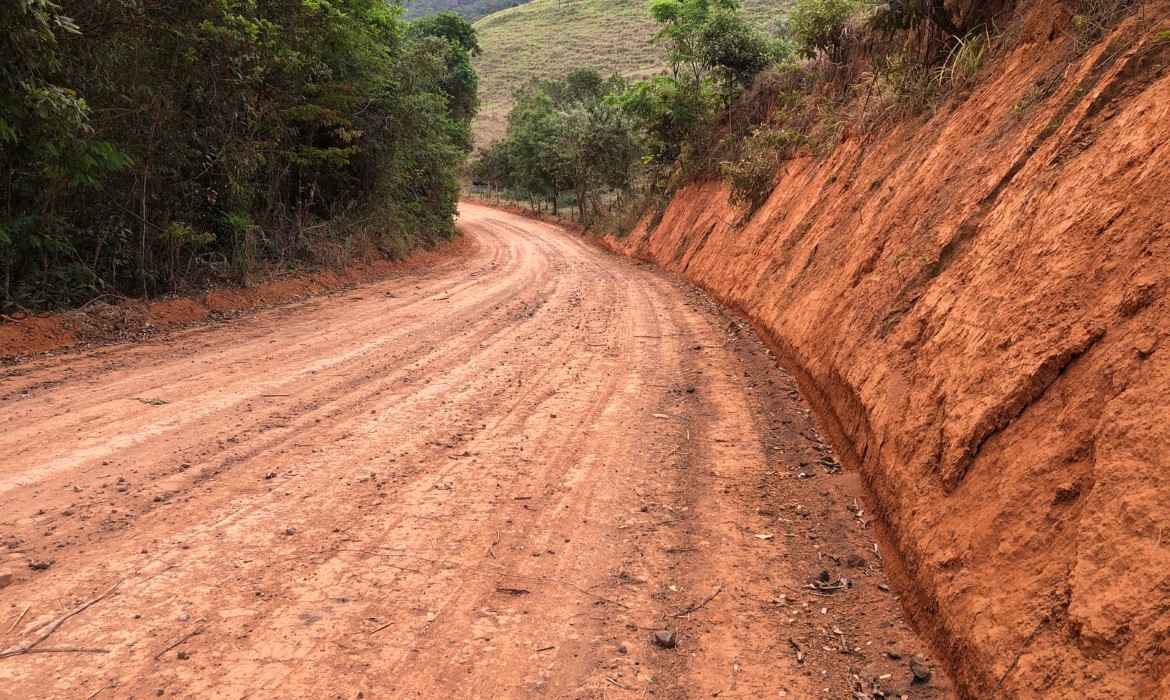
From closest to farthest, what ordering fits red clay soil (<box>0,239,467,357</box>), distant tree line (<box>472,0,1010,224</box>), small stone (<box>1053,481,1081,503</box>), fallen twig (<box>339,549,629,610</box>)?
1. small stone (<box>1053,481,1081,503</box>)
2. fallen twig (<box>339,549,629,610</box>)
3. distant tree line (<box>472,0,1010,224</box>)
4. red clay soil (<box>0,239,467,357</box>)

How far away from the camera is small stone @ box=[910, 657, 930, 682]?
2826 mm

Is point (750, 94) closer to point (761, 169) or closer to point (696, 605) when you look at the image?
point (761, 169)

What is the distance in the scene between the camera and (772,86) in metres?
17.2

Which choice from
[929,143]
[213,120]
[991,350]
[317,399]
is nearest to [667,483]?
[991,350]

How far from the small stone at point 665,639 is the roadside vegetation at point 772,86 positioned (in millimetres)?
4924

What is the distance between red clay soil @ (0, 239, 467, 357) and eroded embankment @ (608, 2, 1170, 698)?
883 cm

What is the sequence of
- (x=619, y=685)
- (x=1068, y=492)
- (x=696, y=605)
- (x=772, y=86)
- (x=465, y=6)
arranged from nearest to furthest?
1. (x=1068, y=492)
2. (x=619, y=685)
3. (x=696, y=605)
4. (x=772, y=86)
5. (x=465, y=6)

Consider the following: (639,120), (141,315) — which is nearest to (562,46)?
(639,120)

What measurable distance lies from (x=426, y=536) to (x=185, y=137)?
998 cm

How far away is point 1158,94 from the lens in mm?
3502

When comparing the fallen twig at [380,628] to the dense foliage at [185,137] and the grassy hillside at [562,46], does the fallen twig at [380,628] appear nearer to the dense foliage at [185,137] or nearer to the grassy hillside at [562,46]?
the dense foliage at [185,137]

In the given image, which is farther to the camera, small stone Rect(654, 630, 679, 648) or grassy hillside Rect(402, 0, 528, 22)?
grassy hillside Rect(402, 0, 528, 22)

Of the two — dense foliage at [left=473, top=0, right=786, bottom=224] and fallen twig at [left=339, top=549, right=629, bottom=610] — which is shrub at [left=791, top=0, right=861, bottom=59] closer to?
dense foliage at [left=473, top=0, right=786, bottom=224]

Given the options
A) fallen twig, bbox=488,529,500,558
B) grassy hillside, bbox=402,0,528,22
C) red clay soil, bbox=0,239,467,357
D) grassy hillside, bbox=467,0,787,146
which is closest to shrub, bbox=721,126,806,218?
red clay soil, bbox=0,239,467,357
